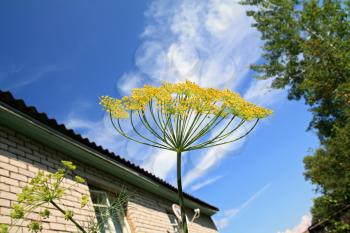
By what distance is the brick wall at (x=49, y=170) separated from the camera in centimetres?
441

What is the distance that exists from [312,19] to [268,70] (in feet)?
14.7

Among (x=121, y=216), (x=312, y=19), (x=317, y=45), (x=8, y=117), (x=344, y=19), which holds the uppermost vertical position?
(x=312, y=19)

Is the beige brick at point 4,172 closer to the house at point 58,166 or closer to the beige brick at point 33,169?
the house at point 58,166

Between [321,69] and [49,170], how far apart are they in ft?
49.5

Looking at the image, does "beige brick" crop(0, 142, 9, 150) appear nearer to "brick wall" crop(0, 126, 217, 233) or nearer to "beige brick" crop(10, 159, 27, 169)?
"brick wall" crop(0, 126, 217, 233)

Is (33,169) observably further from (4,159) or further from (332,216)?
(332,216)

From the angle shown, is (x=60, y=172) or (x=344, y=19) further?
(x=344, y=19)

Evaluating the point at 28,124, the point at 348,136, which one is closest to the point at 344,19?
the point at 348,136

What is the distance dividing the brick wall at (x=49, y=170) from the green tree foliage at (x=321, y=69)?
940 centimetres

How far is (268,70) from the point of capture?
74.6 ft

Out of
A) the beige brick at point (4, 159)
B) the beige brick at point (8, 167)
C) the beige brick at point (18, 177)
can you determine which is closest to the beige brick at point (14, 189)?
the beige brick at point (18, 177)

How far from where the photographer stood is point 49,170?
556 cm

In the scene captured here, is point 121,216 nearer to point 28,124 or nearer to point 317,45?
point 28,124

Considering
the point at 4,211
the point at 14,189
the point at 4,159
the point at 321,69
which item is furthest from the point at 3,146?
the point at 321,69
